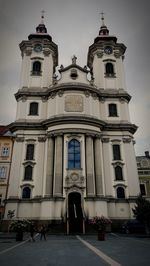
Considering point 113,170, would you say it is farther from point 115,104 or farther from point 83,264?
point 83,264

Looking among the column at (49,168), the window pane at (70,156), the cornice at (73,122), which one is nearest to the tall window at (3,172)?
the cornice at (73,122)

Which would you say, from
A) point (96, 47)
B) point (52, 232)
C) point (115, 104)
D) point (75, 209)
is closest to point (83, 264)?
point (52, 232)

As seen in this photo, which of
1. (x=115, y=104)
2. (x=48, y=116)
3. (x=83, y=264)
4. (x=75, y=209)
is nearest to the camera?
(x=83, y=264)

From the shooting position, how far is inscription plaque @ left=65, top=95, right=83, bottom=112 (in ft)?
102

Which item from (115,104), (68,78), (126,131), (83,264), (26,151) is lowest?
(83,264)

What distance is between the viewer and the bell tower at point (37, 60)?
3584 cm

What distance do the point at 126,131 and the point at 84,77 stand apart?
33.7 ft

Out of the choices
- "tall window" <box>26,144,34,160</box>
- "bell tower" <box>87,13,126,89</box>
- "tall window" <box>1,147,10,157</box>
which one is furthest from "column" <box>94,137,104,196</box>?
"tall window" <box>1,147,10,157</box>

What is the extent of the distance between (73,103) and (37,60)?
442 inches

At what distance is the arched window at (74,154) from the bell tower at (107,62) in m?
11.2

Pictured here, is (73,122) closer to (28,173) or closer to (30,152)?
(30,152)

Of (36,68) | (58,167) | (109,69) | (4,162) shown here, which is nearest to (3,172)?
(4,162)

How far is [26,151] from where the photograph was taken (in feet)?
100

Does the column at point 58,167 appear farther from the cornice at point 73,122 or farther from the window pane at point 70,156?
the cornice at point 73,122
